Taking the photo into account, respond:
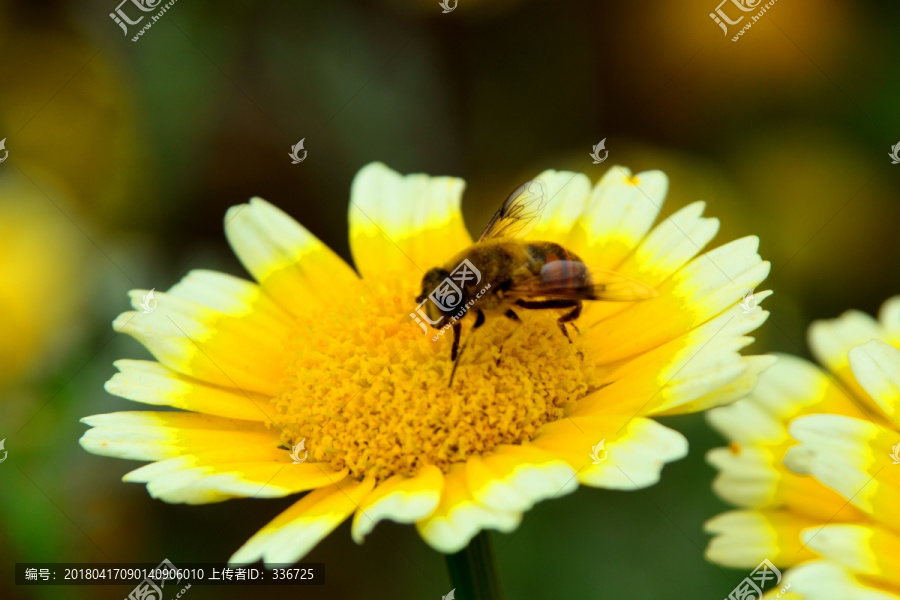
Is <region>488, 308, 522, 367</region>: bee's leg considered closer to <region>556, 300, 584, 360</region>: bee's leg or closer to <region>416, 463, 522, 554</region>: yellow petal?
<region>556, 300, 584, 360</region>: bee's leg

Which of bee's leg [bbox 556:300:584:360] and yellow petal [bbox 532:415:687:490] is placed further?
bee's leg [bbox 556:300:584:360]

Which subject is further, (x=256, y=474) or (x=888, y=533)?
(x=256, y=474)

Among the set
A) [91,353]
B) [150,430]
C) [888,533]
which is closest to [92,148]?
[91,353]

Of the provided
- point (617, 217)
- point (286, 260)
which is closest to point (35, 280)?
point (286, 260)

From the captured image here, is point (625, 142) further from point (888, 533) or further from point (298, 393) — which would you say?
point (888, 533)

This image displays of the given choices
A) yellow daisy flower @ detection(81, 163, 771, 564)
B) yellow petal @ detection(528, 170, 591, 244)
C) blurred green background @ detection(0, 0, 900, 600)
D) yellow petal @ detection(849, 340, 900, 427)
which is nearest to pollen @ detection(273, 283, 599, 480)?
yellow daisy flower @ detection(81, 163, 771, 564)

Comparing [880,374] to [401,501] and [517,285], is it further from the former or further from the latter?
[401,501]
